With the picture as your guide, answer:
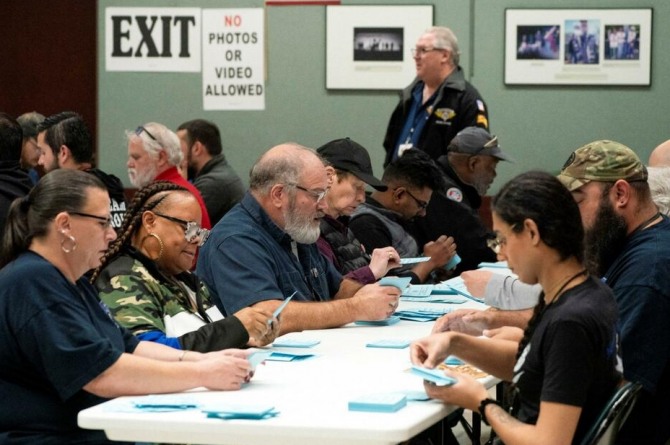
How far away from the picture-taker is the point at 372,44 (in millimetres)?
8859

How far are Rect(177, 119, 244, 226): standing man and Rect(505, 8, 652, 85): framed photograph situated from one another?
228 cm

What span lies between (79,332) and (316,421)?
0.71 m

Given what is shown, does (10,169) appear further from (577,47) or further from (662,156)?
(577,47)

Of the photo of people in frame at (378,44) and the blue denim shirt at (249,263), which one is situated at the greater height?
the photo of people in frame at (378,44)

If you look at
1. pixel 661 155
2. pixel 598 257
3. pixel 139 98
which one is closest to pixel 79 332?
pixel 598 257

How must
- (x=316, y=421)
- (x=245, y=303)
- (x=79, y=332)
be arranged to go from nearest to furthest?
(x=316, y=421)
(x=79, y=332)
(x=245, y=303)

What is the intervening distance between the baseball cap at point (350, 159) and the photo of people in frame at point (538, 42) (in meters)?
3.21

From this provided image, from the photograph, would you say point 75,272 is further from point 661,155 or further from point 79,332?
point 661,155

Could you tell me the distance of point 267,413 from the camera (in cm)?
281

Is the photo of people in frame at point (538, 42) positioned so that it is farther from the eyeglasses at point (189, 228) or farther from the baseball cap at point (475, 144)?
the eyeglasses at point (189, 228)

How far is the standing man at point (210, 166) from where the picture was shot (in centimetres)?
809

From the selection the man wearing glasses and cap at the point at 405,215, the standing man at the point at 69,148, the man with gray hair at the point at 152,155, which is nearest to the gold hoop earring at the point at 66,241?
the man wearing glasses and cap at the point at 405,215

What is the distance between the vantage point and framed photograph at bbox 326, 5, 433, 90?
8820 mm

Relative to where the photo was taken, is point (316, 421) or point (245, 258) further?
point (245, 258)
